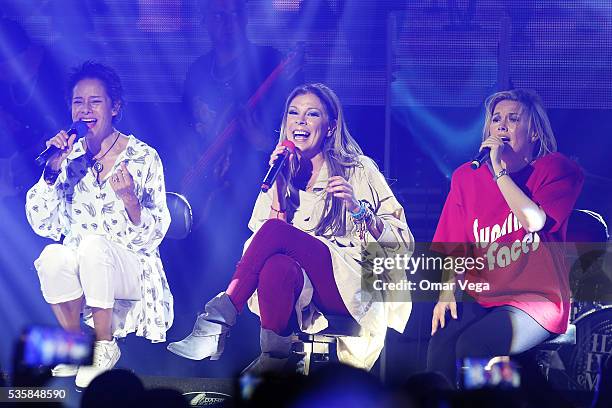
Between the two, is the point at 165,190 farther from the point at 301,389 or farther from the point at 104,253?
the point at 301,389

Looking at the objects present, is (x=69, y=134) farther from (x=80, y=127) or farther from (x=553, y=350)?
(x=553, y=350)

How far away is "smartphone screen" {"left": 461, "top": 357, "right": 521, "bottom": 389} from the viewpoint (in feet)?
16.4

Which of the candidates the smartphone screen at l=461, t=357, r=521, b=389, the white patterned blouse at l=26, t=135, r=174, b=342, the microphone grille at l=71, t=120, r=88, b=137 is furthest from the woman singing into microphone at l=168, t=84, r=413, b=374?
the microphone grille at l=71, t=120, r=88, b=137

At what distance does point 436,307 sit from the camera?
199 inches

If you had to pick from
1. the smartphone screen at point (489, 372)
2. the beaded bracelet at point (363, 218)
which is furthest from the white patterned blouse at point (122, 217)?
the smartphone screen at point (489, 372)

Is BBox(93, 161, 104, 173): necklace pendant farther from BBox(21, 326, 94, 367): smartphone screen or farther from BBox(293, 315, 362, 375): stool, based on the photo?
BBox(293, 315, 362, 375): stool

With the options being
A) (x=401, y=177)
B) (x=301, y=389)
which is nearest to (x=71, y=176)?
(x=401, y=177)

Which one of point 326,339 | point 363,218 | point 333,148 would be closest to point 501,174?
point 363,218

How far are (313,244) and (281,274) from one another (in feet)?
0.76

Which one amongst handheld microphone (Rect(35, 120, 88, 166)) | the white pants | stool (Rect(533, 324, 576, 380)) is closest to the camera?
stool (Rect(533, 324, 576, 380))

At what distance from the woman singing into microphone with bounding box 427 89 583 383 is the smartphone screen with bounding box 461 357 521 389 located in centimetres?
4

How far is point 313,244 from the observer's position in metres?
5.09

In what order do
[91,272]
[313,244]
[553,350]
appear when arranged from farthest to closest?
[91,272], [313,244], [553,350]

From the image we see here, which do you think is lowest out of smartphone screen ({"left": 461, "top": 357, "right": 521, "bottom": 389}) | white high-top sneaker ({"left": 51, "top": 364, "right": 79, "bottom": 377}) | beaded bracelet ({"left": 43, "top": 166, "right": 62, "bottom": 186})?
white high-top sneaker ({"left": 51, "top": 364, "right": 79, "bottom": 377})
